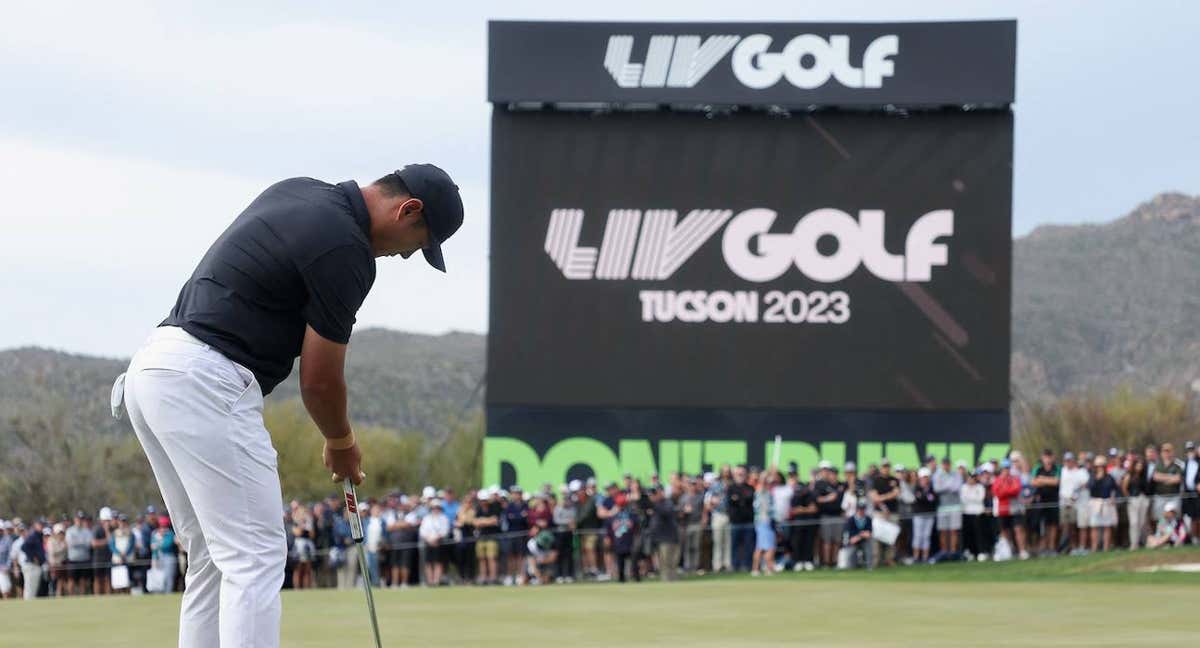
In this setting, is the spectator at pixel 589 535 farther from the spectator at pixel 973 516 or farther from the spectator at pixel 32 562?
the spectator at pixel 32 562

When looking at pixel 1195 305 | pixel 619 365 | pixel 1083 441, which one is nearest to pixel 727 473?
pixel 619 365

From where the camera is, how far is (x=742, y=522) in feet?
78.1

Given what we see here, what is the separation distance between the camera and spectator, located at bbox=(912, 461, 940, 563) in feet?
77.0

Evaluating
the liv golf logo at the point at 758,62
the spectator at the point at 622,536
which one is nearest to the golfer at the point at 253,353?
the spectator at the point at 622,536

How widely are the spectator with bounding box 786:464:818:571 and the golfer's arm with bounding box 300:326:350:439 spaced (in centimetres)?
1857

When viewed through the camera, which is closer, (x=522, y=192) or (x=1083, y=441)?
(x=522, y=192)

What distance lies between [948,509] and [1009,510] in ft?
2.70

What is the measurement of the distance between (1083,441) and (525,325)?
129 ft

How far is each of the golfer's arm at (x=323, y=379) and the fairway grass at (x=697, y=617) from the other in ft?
13.4

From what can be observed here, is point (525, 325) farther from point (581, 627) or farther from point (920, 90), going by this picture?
point (581, 627)

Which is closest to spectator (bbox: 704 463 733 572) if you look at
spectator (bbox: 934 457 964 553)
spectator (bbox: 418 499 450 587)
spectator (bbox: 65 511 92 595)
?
spectator (bbox: 934 457 964 553)

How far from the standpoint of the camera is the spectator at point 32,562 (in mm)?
28000

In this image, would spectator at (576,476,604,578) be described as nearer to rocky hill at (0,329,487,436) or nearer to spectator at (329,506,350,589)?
spectator at (329,506,350,589)

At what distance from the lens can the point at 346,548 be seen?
26422 millimetres
